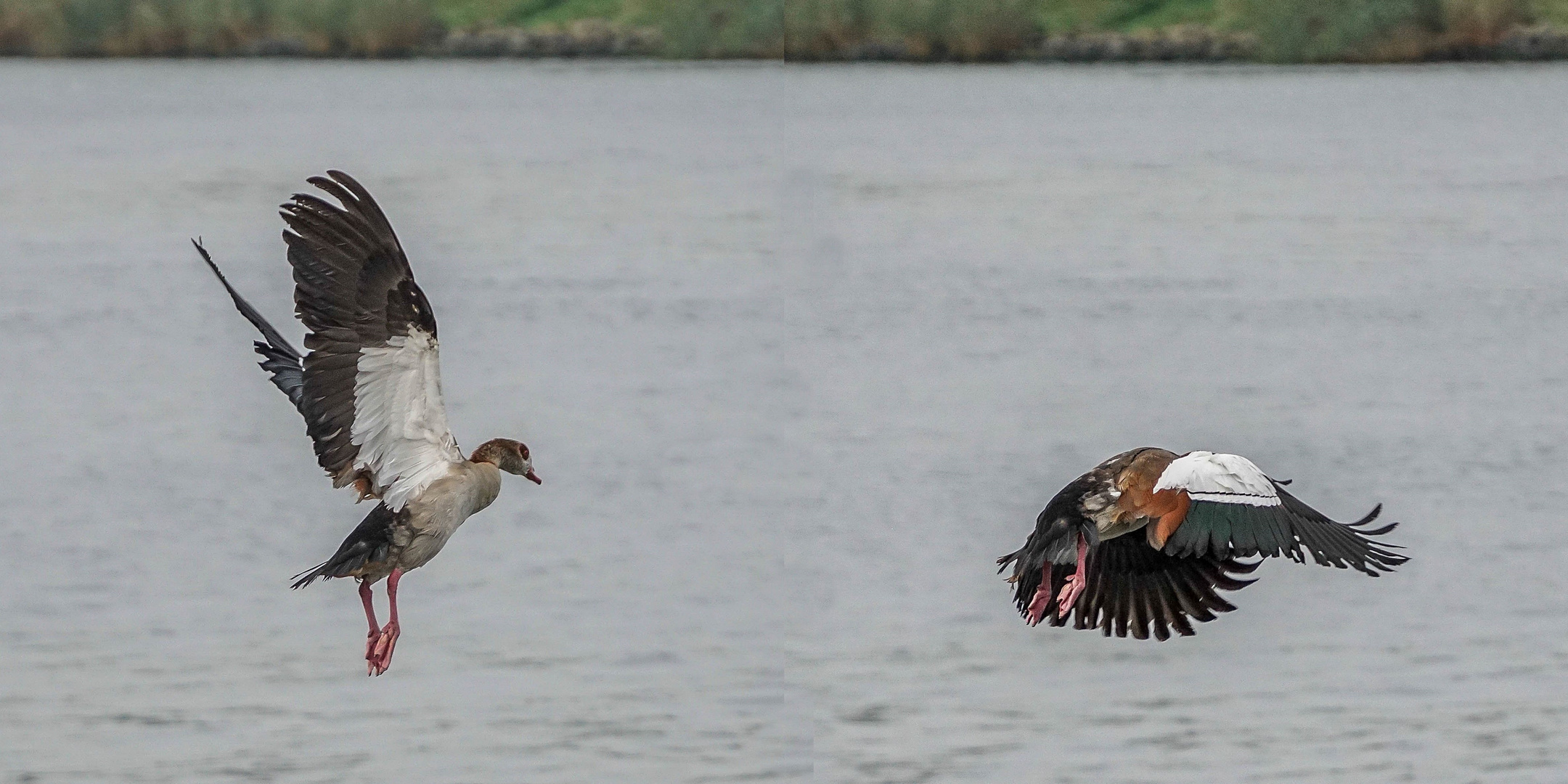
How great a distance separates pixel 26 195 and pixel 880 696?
68.4 feet

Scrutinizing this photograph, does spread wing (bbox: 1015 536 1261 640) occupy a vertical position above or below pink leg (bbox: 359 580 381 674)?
below

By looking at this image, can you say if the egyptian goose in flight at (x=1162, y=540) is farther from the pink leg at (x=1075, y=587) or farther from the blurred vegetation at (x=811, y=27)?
the blurred vegetation at (x=811, y=27)

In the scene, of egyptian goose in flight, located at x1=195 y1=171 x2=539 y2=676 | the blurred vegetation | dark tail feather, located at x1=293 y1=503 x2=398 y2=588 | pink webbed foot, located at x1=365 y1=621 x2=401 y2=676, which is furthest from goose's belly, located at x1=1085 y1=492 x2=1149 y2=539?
the blurred vegetation

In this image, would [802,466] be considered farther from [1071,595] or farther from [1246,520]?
[1246,520]

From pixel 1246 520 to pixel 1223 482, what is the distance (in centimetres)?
13

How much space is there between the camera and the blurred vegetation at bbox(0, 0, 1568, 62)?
41062 mm

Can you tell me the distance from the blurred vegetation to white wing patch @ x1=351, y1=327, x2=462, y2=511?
105 ft

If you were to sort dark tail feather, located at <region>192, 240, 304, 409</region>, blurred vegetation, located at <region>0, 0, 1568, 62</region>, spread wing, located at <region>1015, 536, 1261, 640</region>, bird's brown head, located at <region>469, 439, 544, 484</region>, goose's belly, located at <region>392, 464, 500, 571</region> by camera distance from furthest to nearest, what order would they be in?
blurred vegetation, located at <region>0, 0, 1568, 62</region>, dark tail feather, located at <region>192, 240, 304, 409</region>, spread wing, located at <region>1015, 536, 1261, 640</region>, bird's brown head, located at <region>469, 439, 544, 484</region>, goose's belly, located at <region>392, 464, 500, 571</region>

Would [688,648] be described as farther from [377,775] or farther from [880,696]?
[377,775]

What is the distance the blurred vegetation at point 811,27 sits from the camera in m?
41.1

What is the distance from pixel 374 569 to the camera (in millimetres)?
7145

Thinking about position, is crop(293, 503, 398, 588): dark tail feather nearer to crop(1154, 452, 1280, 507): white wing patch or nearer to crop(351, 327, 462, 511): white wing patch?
crop(351, 327, 462, 511): white wing patch

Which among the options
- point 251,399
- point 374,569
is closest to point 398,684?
point 374,569

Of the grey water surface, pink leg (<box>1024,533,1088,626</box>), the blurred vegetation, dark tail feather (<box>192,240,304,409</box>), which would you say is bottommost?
the blurred vegetation
